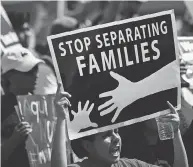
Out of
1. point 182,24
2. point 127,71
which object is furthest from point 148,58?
point 182,24

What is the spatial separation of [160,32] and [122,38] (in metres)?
0.23

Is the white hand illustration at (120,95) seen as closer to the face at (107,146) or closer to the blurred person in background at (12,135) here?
the face at (107,146)

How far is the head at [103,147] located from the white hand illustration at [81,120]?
0.09 m

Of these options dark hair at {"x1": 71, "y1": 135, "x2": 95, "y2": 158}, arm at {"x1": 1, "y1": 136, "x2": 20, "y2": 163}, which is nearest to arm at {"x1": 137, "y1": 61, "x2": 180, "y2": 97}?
dark hair at {"x1": 71, "y1": 135, "x2": 95, "y2": 158}

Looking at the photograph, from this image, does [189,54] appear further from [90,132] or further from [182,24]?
[182,24]

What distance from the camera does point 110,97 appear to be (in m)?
4.20

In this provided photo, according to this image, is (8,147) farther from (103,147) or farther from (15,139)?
(103,147)

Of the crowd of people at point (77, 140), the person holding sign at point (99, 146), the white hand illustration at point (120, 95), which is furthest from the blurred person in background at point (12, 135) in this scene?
the white hand illustration at point (120, 95)

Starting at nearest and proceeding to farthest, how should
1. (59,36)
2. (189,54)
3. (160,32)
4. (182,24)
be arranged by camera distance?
(59,36), (160,32), (189,54), (182,24)

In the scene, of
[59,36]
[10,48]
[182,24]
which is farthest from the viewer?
[182,24]

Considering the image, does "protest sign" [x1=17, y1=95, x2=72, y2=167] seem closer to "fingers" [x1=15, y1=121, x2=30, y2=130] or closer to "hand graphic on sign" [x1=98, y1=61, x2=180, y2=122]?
"fingers" [x1=15, y1=121, x2=30, y2=130]

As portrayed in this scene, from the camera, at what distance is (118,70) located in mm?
4230

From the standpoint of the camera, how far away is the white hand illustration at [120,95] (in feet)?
13.8

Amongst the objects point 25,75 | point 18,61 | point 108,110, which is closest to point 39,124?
point 25,75
